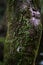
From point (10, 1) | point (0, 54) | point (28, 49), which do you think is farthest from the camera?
point (0, 54)

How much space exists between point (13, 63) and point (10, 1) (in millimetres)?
351

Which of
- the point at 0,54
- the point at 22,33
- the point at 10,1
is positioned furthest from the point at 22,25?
the point at 0,54

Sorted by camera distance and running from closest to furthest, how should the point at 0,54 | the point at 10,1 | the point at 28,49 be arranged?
the point at 28,49
the point at 10,1
the point at 0,54

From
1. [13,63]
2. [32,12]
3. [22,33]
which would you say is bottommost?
[13,63]

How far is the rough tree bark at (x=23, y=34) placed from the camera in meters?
1.30

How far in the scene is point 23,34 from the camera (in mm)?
1344

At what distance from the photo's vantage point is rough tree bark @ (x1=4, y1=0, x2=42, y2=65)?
130 centimetres

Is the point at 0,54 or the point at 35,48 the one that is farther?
the point at 0,54

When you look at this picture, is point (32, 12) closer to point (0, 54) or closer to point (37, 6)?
point (37, 6)

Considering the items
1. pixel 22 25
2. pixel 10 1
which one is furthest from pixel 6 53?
pixel 10 1

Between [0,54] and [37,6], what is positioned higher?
[37,6]

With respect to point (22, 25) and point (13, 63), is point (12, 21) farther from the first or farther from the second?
point (13, 63)

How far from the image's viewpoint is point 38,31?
4.27 ft

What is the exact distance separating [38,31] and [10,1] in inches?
10.1
